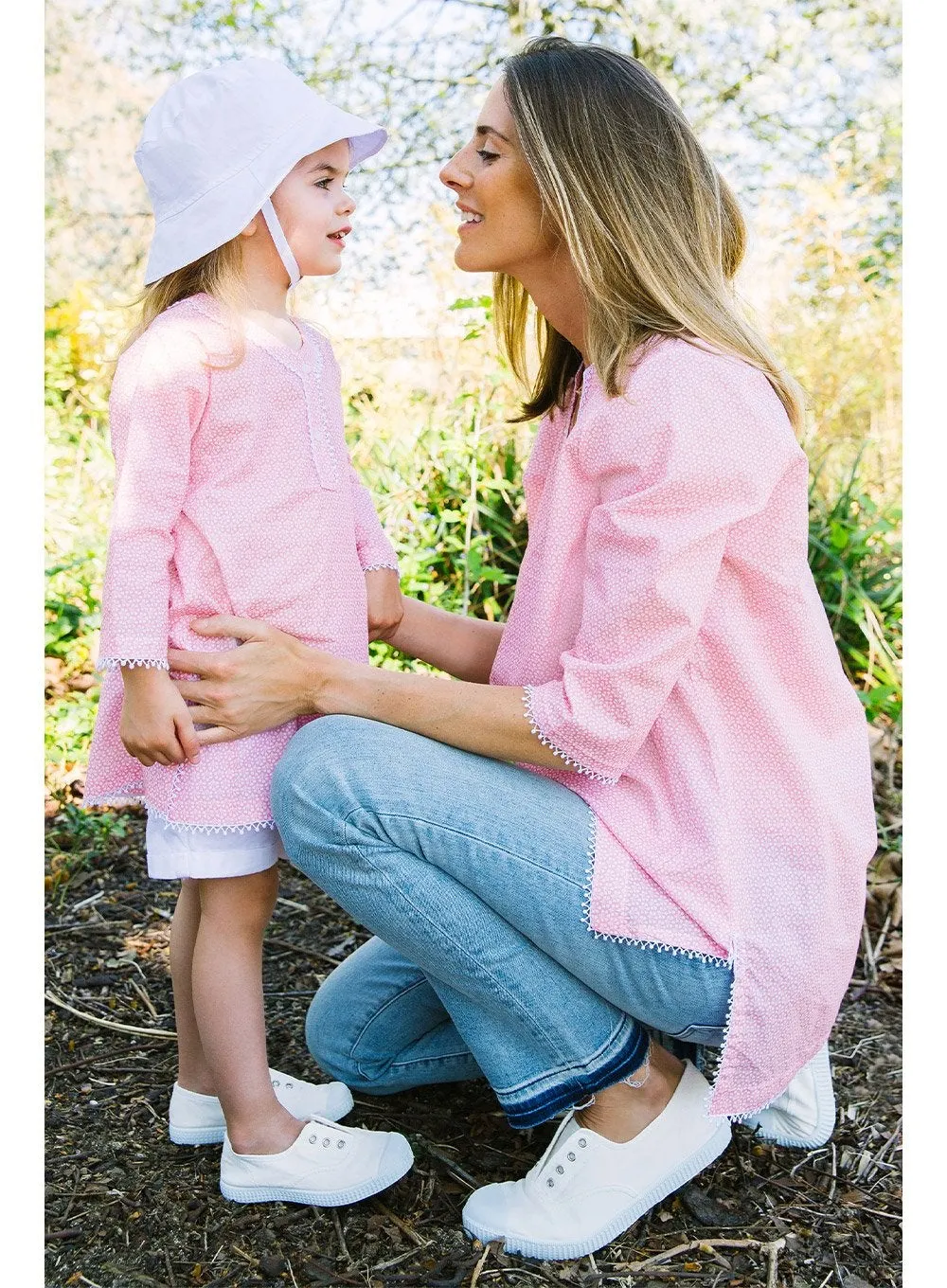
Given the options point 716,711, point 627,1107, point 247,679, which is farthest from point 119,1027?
point 716,711

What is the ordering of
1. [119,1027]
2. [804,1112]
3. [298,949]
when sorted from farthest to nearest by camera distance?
[298,949]
[119,1027]
[804,1112]

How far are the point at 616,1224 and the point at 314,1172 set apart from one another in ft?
1.34

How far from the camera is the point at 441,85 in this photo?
705 centimetres

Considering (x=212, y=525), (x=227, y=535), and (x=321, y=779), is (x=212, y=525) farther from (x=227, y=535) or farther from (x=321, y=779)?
(x=321, y=779)

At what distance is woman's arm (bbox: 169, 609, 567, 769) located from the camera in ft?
5.24

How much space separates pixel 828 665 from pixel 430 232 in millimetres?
3311

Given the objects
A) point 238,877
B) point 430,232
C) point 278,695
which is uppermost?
point 430,232

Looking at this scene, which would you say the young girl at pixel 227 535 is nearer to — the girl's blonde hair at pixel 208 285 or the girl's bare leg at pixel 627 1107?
the girl's blonde hair at pixel 208 285

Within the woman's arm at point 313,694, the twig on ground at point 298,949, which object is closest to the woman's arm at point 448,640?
the woman's arm at point 313,694

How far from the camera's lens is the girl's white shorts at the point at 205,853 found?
5.38 ft

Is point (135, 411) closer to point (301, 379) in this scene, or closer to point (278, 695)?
point (301, 379)

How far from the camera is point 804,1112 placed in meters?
1.78

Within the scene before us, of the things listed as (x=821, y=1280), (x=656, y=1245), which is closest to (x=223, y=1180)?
(x=656, y=1245)

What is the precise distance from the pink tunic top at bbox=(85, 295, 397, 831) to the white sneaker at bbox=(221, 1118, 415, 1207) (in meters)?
0.45
